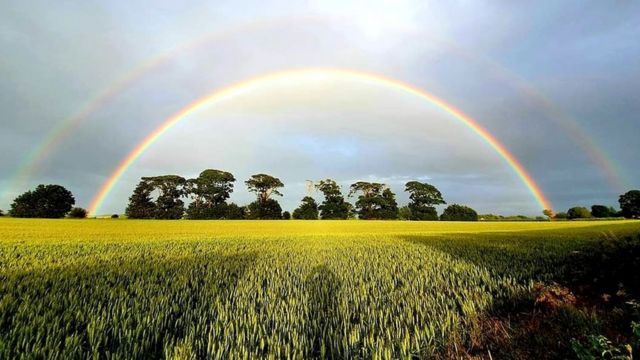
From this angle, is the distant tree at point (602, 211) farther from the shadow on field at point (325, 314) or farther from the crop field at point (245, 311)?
the shadow on field at point (325, 314)

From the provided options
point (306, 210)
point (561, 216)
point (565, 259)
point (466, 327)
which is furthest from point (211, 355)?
point (561, 216)

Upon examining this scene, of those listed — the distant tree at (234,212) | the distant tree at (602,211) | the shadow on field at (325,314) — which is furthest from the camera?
the distant tree at (602,211)

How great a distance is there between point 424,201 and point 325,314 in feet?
325

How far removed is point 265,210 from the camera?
89188 mm

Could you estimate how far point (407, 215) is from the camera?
102 m

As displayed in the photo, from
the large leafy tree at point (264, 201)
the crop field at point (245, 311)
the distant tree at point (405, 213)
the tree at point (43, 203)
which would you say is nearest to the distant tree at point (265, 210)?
the large leafy tree at point (264, 201)

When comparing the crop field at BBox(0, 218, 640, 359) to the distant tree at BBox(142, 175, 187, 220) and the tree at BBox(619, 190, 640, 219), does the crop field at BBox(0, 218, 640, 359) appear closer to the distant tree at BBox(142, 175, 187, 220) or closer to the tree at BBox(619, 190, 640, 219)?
the distant tree at BBox(142, 175, 187, 220)

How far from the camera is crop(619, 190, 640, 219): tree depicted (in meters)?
90.6

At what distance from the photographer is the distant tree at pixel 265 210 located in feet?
288

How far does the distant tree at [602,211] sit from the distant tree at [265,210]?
305 feet

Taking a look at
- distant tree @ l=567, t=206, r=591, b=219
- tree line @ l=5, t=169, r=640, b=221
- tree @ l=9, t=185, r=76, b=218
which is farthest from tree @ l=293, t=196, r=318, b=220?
distant tree @ l=567, t=206, r=591, b=219

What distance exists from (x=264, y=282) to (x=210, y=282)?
4.22 ft

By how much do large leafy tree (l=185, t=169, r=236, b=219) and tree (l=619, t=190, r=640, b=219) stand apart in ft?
348

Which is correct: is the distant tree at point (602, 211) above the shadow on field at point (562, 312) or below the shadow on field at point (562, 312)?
above
